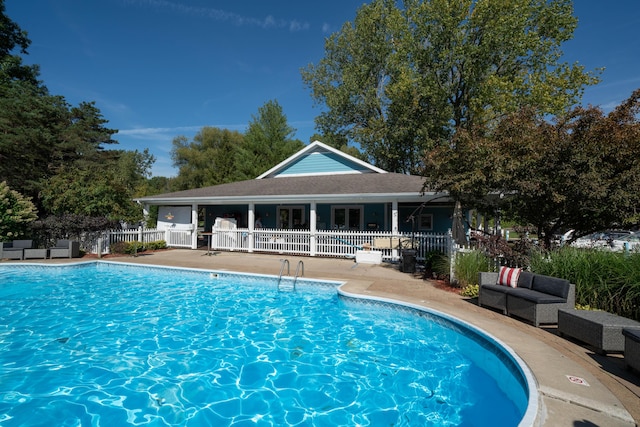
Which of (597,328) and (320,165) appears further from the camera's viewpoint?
(320,165)

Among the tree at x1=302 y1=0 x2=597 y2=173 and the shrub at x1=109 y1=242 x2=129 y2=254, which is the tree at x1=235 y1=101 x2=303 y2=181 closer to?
the tree at x1=302 y1=0 x2=597 y2=173

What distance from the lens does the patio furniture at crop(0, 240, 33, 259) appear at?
13.8 m

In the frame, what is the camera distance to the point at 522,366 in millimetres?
4457

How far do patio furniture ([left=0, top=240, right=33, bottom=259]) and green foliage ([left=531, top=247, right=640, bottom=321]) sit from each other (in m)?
19.6

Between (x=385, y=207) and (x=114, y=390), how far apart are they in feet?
50.0

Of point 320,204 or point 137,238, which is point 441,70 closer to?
point 320,204

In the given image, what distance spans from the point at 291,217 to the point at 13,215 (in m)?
13.9

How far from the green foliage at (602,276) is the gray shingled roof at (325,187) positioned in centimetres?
698

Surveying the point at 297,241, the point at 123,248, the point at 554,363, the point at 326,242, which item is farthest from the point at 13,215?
the point at 554,363

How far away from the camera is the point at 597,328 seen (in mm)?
4848

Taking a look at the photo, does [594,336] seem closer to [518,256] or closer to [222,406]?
[518,256]

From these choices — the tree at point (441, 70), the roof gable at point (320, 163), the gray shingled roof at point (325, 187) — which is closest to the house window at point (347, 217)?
the gray shingled roof at point (325, 187)

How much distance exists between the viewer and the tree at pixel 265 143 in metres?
38.2

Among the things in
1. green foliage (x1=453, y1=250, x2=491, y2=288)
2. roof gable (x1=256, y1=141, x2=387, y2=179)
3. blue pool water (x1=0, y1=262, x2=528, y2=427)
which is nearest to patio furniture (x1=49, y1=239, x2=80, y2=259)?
blue pool water (x1=0, y1=262, x2=528, y2=427)
